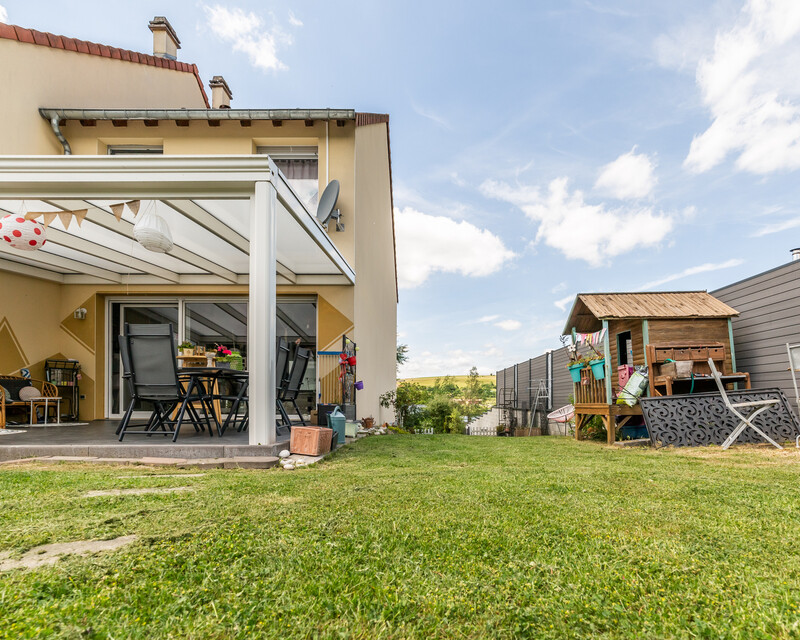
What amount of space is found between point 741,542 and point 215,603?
177 cm

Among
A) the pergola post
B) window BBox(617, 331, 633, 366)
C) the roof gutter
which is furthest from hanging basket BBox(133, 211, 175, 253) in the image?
window BBox(617, 331, 633, 366)

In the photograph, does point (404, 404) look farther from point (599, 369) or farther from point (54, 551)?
point (54, 551)

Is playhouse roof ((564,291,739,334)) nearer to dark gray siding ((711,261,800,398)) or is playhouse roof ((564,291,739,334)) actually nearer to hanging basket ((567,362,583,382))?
dark gray siding ((711,261,800,398))

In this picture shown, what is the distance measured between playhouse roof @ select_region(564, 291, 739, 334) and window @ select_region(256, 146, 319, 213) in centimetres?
474

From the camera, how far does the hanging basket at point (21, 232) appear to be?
475cm

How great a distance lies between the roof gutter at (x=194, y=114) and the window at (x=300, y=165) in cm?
58

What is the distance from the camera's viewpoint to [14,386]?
7.09 m

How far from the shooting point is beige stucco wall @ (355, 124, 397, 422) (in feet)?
27.0

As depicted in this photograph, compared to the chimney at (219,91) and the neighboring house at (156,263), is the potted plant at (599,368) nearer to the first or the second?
the neighboring house at (156,263)

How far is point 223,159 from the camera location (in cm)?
418

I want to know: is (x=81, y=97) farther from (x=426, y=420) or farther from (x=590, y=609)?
(x=590, y=609)

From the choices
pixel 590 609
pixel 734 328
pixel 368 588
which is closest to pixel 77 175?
pixel 368 588

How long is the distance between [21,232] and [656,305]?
7746 mm

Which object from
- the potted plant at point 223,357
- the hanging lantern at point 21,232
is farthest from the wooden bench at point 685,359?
the hanging lantern at point 21,232
